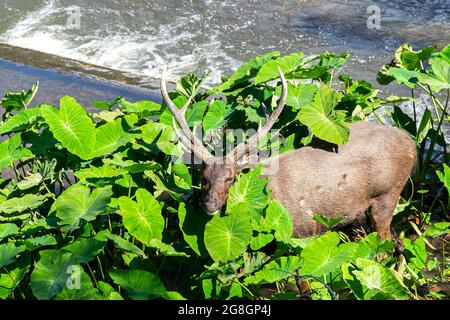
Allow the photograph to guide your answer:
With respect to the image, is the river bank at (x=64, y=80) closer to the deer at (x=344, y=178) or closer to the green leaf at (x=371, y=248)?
the deer at (x=344, y=178)

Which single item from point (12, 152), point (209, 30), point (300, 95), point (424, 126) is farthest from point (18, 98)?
point (209, 30)

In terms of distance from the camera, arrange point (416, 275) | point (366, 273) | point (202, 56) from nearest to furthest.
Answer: point (366, 273) → point (416, 275) → point (202, 56)

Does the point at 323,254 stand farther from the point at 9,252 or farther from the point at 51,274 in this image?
the point at 9,252

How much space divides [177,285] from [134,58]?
4.85 m

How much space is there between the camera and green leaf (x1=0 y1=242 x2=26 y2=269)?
12.9 ft

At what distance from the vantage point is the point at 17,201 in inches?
172

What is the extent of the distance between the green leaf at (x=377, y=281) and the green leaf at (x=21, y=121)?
96.5 inches

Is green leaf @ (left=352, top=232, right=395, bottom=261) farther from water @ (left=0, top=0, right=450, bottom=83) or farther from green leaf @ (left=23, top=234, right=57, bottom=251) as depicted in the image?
water @ (left=0, top=0, right=450, bottom=83)


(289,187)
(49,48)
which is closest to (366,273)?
(289,187)

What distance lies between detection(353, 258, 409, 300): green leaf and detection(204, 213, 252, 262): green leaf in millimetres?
606

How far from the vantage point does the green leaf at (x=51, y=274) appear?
3.70 m

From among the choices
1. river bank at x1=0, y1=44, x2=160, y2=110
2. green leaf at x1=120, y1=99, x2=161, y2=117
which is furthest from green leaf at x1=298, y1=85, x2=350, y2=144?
river bank at x1=0, y1=44, x2=160, y2=110

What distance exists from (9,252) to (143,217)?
2.42 ft

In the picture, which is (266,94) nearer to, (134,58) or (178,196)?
(178,196)
